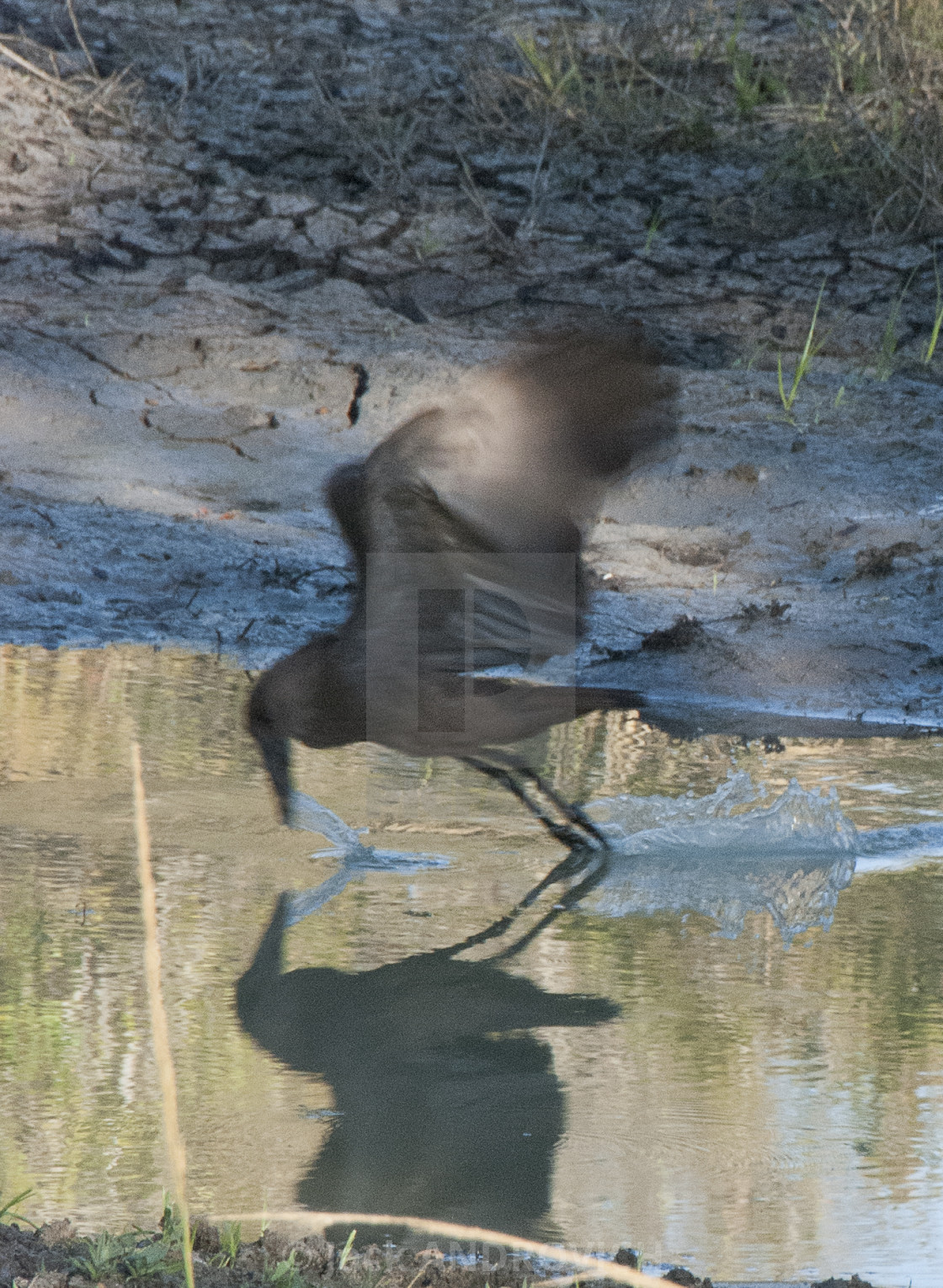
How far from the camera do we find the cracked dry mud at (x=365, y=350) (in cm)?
367

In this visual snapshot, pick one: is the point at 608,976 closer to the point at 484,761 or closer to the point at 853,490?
the point at 484,761

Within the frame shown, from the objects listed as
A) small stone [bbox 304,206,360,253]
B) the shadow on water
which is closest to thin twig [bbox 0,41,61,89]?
small stone [bbox 304,206,360,253]

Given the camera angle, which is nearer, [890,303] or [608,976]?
[608,976]

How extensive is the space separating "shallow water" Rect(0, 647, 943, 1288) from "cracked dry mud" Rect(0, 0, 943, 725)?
680 mm

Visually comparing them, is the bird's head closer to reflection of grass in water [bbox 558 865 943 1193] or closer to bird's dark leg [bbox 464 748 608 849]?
bird's dark leg [bbox 464 748 608 849]

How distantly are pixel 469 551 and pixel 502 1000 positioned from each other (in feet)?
2.30

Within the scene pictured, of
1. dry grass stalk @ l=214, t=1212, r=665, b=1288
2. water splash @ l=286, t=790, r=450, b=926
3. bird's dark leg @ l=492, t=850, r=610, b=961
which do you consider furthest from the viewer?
water splash @ l=286, t=790, r=450, b=926

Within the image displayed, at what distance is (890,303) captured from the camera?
Answer: 5.68m

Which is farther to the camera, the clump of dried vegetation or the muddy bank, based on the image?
the clump of dried vegetation

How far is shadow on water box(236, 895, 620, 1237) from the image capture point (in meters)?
1.47

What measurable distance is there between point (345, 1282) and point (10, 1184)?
37 centimetres

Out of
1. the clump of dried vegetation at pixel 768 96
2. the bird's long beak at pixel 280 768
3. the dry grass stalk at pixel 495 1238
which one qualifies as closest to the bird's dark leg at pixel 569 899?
the bird's long beak at pixel 280 768

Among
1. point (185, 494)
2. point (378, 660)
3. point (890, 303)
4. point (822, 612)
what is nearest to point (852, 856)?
point (378, 660)

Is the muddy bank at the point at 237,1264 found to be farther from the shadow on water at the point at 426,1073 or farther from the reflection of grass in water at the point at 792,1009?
the reflection of grass in water at the point at 792,1009
